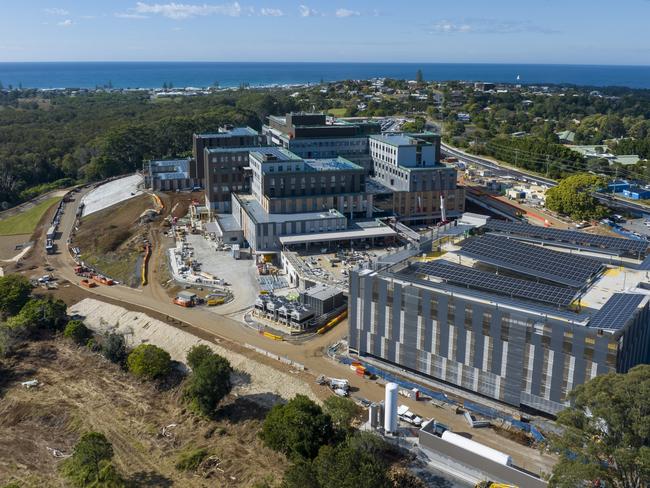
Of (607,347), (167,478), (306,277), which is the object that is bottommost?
(167,478)

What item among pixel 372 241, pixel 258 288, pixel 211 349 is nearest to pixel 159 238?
pixel 258 288

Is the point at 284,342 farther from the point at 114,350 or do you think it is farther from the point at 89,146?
the point at 89,146

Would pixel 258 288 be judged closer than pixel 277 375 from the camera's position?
No

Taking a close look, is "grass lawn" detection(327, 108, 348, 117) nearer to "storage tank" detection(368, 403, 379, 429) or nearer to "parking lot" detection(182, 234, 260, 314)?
"parking lot" detection(182, 234, 260, 314)

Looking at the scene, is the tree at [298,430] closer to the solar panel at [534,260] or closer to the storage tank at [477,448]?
the storage tank at [477,448]

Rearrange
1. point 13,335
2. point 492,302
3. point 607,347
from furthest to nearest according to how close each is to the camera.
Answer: point 13,335 → point 492,302 → point 607,347

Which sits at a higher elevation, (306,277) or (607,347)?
(607,347)

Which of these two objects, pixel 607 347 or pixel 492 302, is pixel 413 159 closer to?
pixel 492 302
